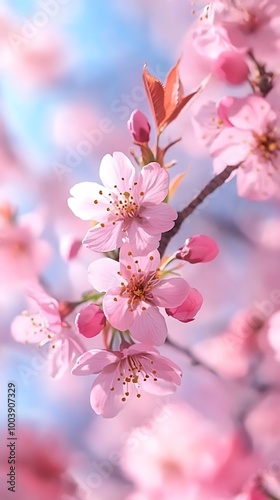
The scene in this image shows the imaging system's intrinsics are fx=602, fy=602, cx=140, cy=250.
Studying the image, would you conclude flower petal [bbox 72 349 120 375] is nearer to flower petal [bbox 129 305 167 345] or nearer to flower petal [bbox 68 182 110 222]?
flower petal [bbox 129 305 167 345]

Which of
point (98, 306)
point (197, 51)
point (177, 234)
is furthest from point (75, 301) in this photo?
point (197, 51)

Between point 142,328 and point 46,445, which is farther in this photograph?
point 46,445

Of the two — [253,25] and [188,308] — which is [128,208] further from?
[253,25]

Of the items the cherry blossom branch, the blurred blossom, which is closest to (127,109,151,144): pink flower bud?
the cherry blossom branch

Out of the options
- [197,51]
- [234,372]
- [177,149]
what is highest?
[197,51]

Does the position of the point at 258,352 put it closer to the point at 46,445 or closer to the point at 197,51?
the point at 46,445

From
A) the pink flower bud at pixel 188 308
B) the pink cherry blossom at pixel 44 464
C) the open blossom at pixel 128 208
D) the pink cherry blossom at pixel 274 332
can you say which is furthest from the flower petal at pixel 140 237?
the pink cherry blossom at pixel 44 464

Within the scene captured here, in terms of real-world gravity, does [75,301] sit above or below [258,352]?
above

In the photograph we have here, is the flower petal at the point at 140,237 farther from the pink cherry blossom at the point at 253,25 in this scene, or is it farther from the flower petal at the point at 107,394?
the pink cherry blossom at the point at 253,25
